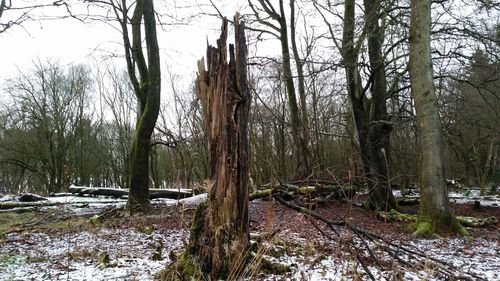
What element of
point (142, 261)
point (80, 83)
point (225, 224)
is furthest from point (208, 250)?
point (80, 83)

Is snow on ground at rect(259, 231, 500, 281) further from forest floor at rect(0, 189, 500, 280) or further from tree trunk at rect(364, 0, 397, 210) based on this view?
tree trunk at rect(364, 0, 397, 210)

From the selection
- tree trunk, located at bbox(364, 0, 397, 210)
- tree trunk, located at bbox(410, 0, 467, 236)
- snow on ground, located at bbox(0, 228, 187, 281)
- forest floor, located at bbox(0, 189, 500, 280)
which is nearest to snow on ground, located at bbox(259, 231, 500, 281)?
forest floor, located at bbox(0, 189, 500, 280)

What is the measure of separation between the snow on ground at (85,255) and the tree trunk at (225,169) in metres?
0.75

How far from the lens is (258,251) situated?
3533 mm

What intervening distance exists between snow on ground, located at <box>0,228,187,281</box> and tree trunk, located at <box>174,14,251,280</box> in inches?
29.5

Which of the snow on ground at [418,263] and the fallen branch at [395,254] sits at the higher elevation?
the fallen branch at [395,254]

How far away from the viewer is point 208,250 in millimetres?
4000

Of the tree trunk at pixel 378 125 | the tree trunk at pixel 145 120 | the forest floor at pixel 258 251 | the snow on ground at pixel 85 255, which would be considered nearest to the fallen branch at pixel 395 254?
the forest floor at pixel 258 251

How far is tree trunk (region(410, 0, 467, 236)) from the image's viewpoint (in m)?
6.93

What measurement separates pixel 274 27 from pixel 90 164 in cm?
2377

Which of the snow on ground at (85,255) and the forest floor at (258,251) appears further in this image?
the snow on ground at (85,255)

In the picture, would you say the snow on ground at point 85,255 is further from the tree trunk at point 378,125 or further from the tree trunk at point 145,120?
the tree trunk at point 378,125

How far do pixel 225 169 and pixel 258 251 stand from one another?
990 millimetres

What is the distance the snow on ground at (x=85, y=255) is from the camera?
4.26 m
